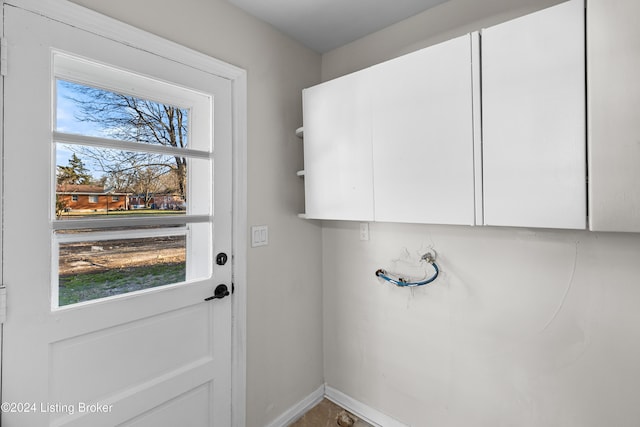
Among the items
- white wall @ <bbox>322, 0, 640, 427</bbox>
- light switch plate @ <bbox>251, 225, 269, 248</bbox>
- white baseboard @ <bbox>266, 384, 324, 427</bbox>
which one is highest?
light switch plate @ <bbox>251, 225, 269, 248</bbox>

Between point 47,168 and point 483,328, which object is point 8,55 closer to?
point 47,168

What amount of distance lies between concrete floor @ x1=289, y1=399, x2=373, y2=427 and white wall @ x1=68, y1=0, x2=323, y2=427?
12 cm

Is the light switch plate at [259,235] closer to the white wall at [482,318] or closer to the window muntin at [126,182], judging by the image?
the window muntin at [126,182]

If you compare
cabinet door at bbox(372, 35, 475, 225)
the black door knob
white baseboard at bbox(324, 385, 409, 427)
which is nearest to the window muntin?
the black door knob

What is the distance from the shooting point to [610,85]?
0.95 m

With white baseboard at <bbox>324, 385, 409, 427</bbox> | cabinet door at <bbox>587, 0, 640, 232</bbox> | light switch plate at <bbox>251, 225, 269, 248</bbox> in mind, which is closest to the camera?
cabinet door at <bbox>587, 0, 640, 232</bbox>

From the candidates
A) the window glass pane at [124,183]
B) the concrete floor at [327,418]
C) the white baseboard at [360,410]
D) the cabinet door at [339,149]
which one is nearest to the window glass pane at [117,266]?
the window glass pane at [124,183]

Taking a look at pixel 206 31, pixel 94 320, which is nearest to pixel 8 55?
pixel 206 31

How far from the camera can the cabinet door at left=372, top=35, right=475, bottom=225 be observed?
1241 mm

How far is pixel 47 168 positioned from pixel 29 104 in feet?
0.72

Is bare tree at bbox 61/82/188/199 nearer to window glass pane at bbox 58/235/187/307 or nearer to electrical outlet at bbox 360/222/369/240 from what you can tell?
window glass pane at bbox 58/235/187/307

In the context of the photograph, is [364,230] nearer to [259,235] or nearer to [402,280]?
[402,280]

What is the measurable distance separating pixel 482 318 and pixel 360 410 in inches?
41.3

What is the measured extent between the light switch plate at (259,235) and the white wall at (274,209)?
0.10 feet
